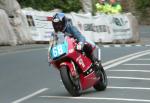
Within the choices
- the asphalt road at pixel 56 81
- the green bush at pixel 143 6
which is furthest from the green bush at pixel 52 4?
the asphalt road at pixel 56 81

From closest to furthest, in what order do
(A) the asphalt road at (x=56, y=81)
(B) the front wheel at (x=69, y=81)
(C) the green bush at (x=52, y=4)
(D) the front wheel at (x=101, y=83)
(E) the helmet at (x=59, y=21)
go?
(B) the front wheel at (x=69, y=81) < (A) the asphalt road at (x=56, y=81) < (E) the helmet at (x=59, y=21) < (D) the front wheel at (x=101, y=83) < (C) the green bush at (x=52, y=4)

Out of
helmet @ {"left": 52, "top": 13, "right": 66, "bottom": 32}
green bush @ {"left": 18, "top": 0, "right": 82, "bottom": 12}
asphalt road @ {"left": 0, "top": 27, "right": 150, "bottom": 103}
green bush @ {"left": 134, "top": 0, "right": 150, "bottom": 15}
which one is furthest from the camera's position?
green bush @ {"left": 134, "top": 0, "right": 150, "bottom": 15}

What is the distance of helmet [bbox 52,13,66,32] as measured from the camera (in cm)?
1213

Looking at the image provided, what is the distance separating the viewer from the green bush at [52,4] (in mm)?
38594

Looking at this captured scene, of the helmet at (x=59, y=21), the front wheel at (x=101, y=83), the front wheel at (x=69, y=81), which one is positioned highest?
the helmet at (x=59, y=21)

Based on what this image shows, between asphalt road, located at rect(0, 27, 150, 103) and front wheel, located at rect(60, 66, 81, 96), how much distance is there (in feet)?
0.52

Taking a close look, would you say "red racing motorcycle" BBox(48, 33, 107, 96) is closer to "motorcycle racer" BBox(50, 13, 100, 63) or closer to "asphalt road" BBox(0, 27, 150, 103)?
"motorcycle racer" BBox(50, 13, 100, 63)

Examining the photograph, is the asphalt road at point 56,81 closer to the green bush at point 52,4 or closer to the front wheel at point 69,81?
the front wheel at point 69,81

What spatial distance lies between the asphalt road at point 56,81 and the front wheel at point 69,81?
157 millimetres

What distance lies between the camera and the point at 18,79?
50.4 feet

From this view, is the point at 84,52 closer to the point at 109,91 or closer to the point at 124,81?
the point at 109,91

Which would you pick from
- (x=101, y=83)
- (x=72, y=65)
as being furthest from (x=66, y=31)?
(x=101, y=83)

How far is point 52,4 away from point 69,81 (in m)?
28.6

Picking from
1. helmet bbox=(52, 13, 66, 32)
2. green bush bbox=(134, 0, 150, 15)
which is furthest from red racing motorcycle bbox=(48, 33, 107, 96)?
green bush bbox=(134, 0, 150, 15)
